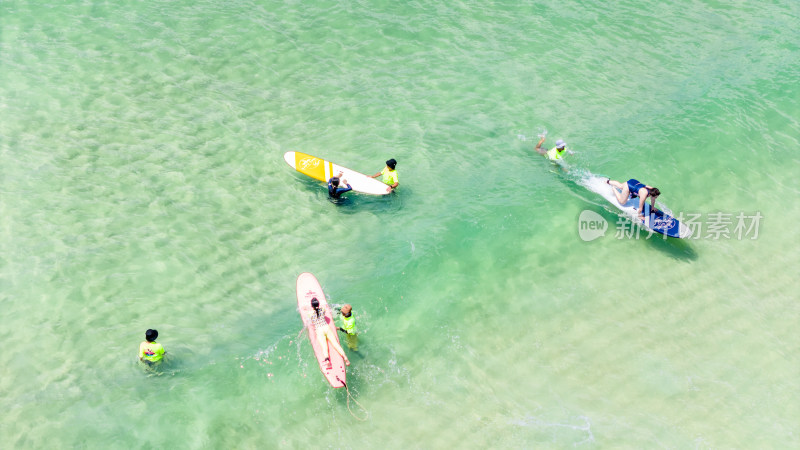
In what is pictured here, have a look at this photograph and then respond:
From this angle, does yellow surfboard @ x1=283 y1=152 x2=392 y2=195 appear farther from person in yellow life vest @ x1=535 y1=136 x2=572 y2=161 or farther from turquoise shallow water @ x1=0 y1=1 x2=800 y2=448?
person in yellow life vest @ x1=535 y1=136 x2=572 y2=161

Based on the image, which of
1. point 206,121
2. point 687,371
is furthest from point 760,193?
point 206,121

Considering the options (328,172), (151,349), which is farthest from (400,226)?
(151,349)

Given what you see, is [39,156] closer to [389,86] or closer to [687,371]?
[389,86]

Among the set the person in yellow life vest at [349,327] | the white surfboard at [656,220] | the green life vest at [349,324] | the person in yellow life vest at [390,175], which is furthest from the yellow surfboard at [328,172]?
the white surfboard at [656,220]

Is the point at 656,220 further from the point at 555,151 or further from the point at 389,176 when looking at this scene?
the point at 389,176

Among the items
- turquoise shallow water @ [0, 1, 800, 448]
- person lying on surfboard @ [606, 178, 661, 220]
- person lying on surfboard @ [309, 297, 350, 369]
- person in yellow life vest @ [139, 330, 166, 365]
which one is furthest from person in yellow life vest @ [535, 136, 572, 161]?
person in yellow life vest @ [139, 330, 166, 365]

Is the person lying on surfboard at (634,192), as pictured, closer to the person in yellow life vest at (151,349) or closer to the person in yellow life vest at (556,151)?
the person in yellow life vest at (556,151)
